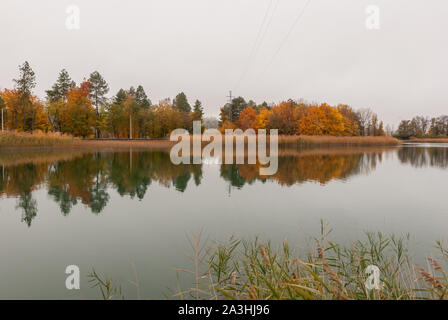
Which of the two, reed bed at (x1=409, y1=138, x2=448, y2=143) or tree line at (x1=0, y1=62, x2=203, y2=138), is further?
reed bed at (x1=409, y1=138, x2=448, y2=143)

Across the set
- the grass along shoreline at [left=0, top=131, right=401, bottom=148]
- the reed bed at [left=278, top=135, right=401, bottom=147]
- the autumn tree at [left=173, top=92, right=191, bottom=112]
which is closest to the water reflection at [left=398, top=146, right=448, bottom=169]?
the reed bed at [left=278, top=135, right=401, bottom=147]

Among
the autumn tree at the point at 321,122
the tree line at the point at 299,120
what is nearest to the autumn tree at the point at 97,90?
the tree line at the point at 299,120

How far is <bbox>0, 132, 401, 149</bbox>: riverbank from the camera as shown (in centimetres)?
2533

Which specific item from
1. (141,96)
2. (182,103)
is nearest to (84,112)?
(141,96)

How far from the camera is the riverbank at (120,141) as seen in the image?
25.3 meters

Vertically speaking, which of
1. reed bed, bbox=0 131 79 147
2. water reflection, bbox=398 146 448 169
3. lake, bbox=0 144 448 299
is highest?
reed bed, bbox=0 131 79 147

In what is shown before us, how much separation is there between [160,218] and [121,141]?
122 feet

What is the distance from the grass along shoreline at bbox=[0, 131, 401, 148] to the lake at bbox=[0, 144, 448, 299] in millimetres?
16599

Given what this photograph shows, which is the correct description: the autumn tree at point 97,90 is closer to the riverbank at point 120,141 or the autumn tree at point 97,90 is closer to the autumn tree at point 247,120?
the riverbank at point 120,141

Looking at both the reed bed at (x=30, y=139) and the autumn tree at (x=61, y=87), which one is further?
the autumn tree at (x=61, y=87)

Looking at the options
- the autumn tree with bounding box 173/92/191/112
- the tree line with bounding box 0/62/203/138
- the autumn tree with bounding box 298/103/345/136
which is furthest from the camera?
the autumn tree with bounding box 173/92/191/112

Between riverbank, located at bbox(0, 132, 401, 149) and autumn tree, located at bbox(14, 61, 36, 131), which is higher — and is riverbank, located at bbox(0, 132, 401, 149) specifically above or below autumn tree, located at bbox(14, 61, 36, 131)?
below

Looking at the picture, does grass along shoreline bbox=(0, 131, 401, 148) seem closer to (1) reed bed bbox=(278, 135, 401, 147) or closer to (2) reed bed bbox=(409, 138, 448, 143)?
(1) reed bed bbox=(278, 135, 401, 147)
